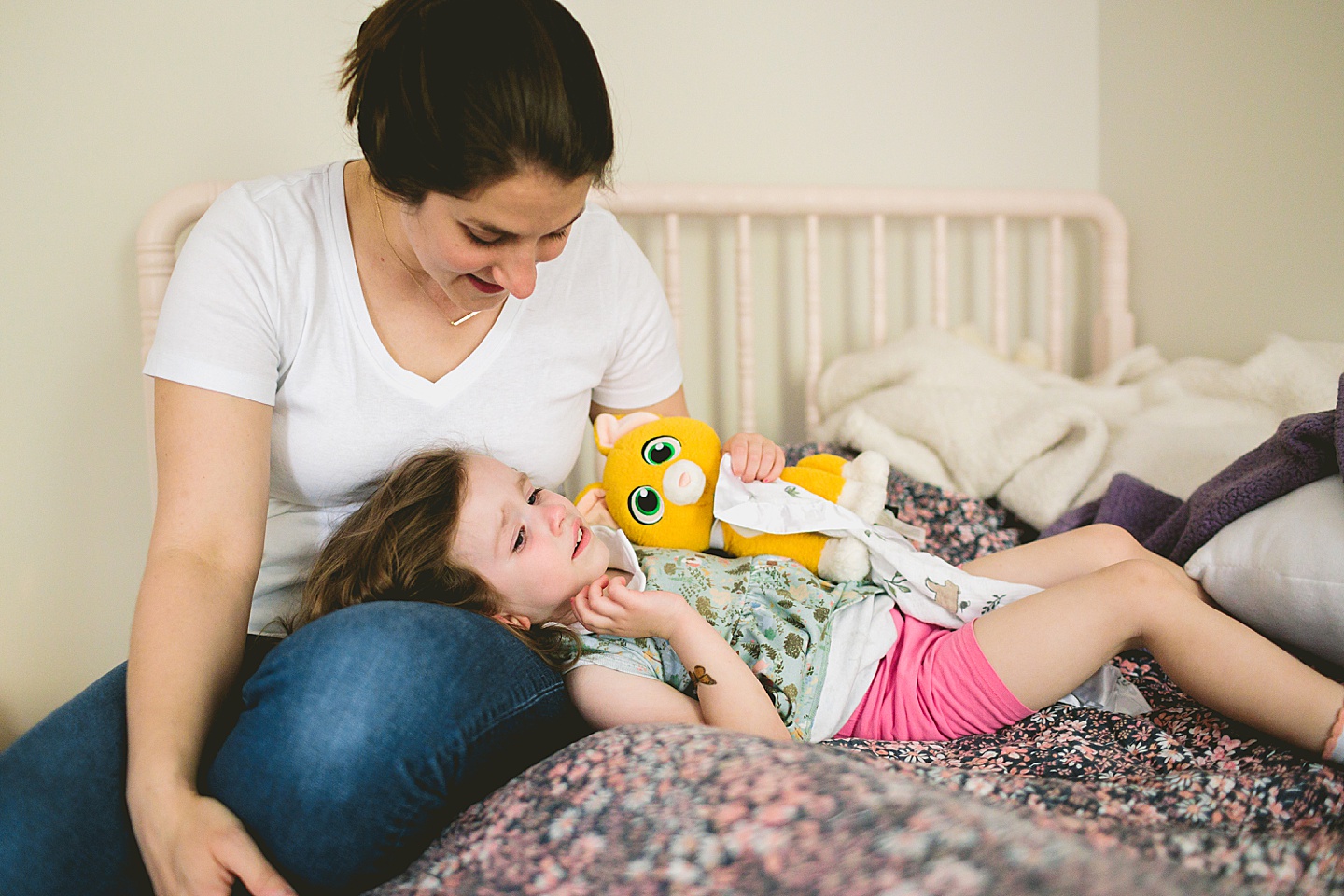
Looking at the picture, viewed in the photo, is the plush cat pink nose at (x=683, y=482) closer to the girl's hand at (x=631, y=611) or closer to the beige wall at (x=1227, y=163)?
the girl's hand at (x=631, y=611)

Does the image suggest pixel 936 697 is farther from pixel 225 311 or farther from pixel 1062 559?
pixel 225 311

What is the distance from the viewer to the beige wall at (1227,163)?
5.34 ft

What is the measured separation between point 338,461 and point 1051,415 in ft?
3.57

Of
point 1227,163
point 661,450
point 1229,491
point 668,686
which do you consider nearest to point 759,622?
point 668,686

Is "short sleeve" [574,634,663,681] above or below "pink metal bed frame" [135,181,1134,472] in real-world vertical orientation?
below

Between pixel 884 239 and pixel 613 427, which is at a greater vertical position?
pixel 884 239

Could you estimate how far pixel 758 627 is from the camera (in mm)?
1065

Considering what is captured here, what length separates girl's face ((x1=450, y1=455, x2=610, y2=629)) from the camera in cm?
105

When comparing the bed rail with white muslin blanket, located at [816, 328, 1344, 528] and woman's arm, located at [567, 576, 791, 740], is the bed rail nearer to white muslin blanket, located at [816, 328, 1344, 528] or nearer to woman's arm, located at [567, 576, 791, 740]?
white muslin blanket, located at [816, 328, 1344, 528]

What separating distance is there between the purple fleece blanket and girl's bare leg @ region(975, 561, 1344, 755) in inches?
9.3

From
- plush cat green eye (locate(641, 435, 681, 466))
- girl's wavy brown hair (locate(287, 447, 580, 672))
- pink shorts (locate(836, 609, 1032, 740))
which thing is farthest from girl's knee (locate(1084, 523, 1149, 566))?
girl's wavy brown hair (locate(287, 447, 580, 672))

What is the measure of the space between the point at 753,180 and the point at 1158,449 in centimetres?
92

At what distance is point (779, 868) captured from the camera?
550 millimetres

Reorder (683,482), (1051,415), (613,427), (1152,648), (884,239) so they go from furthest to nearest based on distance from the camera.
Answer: (884,239)
(1051,415)
(613,427)
(683,482)
(1152,648)
